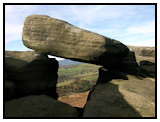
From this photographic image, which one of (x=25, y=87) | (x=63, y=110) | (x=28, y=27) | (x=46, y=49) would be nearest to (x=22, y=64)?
(x=25, y=87)

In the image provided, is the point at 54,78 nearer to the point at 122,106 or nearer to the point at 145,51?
the point at 122,106

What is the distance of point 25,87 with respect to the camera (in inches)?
367

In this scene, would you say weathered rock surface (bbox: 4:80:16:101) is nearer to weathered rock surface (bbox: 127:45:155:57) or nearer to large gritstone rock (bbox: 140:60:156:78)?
large gritstone rock (bbox: 140:60:156:78)

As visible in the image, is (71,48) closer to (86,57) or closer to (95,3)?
(86,57)

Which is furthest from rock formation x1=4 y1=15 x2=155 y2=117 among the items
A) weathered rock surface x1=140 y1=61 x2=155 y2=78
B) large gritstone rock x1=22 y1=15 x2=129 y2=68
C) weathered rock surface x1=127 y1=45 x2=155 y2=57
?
weathered rock surface x1=127 y1=45 x2=155 y2=57

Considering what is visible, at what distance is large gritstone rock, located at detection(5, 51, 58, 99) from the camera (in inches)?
349

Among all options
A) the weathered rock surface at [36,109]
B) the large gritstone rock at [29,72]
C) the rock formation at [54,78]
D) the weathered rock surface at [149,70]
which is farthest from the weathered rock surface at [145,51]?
the weathered rock surface at [36,109]

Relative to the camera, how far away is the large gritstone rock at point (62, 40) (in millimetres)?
10695

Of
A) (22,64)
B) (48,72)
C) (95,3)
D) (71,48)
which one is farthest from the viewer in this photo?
(48,72)

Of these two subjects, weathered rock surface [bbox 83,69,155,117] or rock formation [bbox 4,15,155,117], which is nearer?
weathered rock surface [bbox 83,69,155,117]

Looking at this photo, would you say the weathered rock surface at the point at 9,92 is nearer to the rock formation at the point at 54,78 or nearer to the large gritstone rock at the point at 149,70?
the rock formation at the point at 54,78

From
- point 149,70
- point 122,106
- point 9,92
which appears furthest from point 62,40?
point 149,70

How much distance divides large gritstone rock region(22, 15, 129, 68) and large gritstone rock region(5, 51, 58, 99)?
1.24 metres

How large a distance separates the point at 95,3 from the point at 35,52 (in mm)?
7185
